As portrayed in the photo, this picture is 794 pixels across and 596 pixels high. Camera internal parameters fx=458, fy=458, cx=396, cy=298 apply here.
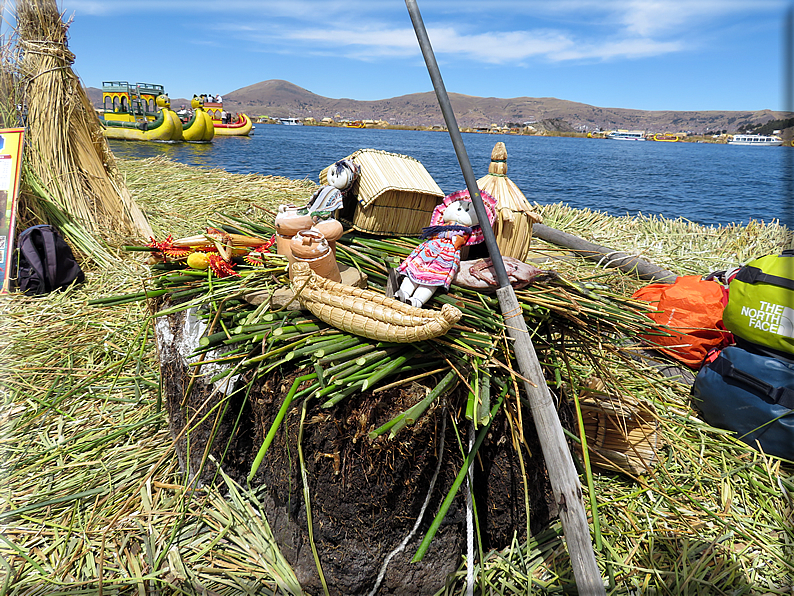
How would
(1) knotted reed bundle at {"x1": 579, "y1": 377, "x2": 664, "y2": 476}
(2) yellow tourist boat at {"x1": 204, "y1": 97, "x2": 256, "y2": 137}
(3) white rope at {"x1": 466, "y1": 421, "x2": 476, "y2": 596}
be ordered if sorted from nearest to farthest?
(3) white rope at {"x1": 466, "y1": 421, "x2": 476, "y2": 596} < (1) knotted reed bundle at {"x1": 579, "y1": 377, "x2": 664, "y2": 476} < (2) yellow tourist boat at {"x1": 204, "y1": 97, "x2": 256, "y2": 137}

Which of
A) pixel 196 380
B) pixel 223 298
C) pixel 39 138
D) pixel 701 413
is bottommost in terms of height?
pixel 701 413

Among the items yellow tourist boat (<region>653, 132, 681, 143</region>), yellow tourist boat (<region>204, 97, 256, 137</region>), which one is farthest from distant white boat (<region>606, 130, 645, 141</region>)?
yellow tourist boat (<region>204, 97, 256, 137</region>)

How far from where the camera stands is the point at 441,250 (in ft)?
7.15

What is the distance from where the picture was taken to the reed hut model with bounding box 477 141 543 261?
7.93ft

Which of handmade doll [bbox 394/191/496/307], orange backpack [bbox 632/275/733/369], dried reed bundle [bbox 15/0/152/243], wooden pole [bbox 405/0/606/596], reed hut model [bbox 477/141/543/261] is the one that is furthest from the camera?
dried reed bundle [bbox 15/0/152/243]

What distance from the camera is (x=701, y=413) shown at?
3.31m

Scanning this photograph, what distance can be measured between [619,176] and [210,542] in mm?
39552

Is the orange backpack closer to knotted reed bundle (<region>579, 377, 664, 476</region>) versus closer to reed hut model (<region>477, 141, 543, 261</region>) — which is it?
knotted reed bundle (<region>579, 377, 664, 476</region>)

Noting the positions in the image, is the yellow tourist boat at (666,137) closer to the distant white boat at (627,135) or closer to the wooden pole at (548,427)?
the distant white boat at (627,135)

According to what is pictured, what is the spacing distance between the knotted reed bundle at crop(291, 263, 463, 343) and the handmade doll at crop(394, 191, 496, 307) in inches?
8.0

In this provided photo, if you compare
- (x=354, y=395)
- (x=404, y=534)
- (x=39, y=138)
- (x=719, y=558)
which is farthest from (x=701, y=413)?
(x=39, y=138)

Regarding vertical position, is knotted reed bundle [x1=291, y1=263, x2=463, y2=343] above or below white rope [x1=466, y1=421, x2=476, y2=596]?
above

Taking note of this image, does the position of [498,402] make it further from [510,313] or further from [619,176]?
[619,176]

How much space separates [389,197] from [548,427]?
153cm
